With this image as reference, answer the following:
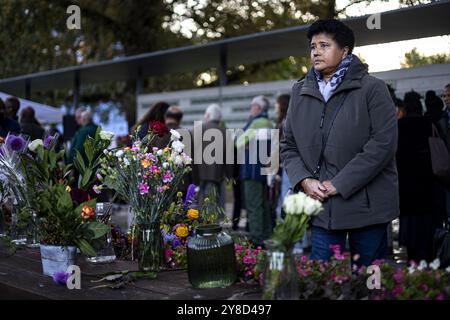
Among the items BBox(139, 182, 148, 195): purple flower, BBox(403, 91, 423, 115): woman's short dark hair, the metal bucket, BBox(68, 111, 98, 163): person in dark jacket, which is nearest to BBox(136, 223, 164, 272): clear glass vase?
BBox(139, 182, 148, 195): purple flower

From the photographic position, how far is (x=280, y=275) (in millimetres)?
1969

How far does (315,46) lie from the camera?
116 inches

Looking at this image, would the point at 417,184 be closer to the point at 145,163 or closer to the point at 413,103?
the point at 413,103

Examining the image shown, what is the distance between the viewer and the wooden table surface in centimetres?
226

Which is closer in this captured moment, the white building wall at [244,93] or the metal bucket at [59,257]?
the metal bucket at [59,257]

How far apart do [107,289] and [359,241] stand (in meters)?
1.12

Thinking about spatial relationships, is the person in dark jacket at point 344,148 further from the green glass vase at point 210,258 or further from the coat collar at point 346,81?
the green glass vase at point 210,258

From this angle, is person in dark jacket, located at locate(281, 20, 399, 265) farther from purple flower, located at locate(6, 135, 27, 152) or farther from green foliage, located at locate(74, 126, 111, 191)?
purple flower, located at locate(6, 135, 27, 152)

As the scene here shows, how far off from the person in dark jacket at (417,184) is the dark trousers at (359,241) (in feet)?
9.83

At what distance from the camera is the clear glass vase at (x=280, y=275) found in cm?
197

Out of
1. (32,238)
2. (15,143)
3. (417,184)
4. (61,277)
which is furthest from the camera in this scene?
(417,184)

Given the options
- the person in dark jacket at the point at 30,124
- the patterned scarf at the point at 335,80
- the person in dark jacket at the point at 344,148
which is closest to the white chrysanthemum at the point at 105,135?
the person in dark jacket at the point at 344,148

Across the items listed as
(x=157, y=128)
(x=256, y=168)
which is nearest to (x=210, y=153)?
(x=256, y=168)
